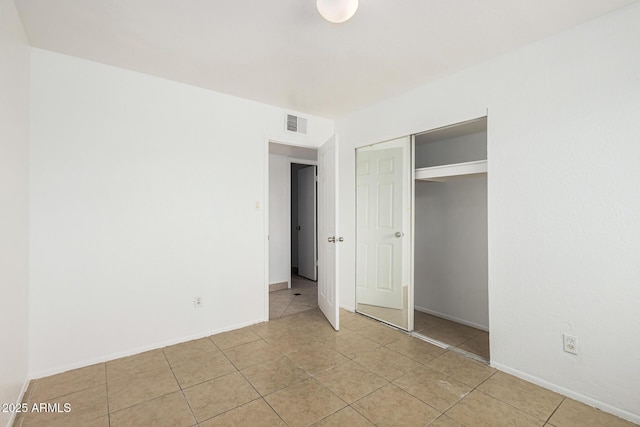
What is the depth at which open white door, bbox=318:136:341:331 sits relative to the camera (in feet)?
10.4

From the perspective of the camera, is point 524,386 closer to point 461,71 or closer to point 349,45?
point 461,71

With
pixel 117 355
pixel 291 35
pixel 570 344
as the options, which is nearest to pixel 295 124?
pixel 291 35

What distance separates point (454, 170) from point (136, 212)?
291cm

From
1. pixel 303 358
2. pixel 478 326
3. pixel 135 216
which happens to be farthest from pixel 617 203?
pixel 135 216

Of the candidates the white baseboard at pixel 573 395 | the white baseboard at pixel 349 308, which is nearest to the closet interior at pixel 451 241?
the white baseboard at pixel 573 395

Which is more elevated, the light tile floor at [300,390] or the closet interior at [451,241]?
the closet interior at [451,241]

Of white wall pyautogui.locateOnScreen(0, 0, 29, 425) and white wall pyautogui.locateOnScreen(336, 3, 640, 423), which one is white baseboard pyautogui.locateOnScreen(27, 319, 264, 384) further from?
white wall pyautogui.locateOnScreen(336, 3, 640, 423)

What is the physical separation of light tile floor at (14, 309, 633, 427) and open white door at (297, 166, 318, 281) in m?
2.68

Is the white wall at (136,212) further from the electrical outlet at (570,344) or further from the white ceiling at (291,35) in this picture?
the electrical outlet at (570,344)

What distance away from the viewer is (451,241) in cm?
366

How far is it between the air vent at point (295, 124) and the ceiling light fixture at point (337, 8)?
1977mm

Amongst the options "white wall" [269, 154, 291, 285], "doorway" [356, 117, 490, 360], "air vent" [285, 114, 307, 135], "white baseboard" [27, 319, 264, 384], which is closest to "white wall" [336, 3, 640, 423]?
"doorway" [356, 117, 490, 360]

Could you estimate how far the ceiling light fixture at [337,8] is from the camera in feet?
5.16

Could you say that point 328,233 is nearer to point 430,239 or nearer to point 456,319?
point 430,239
